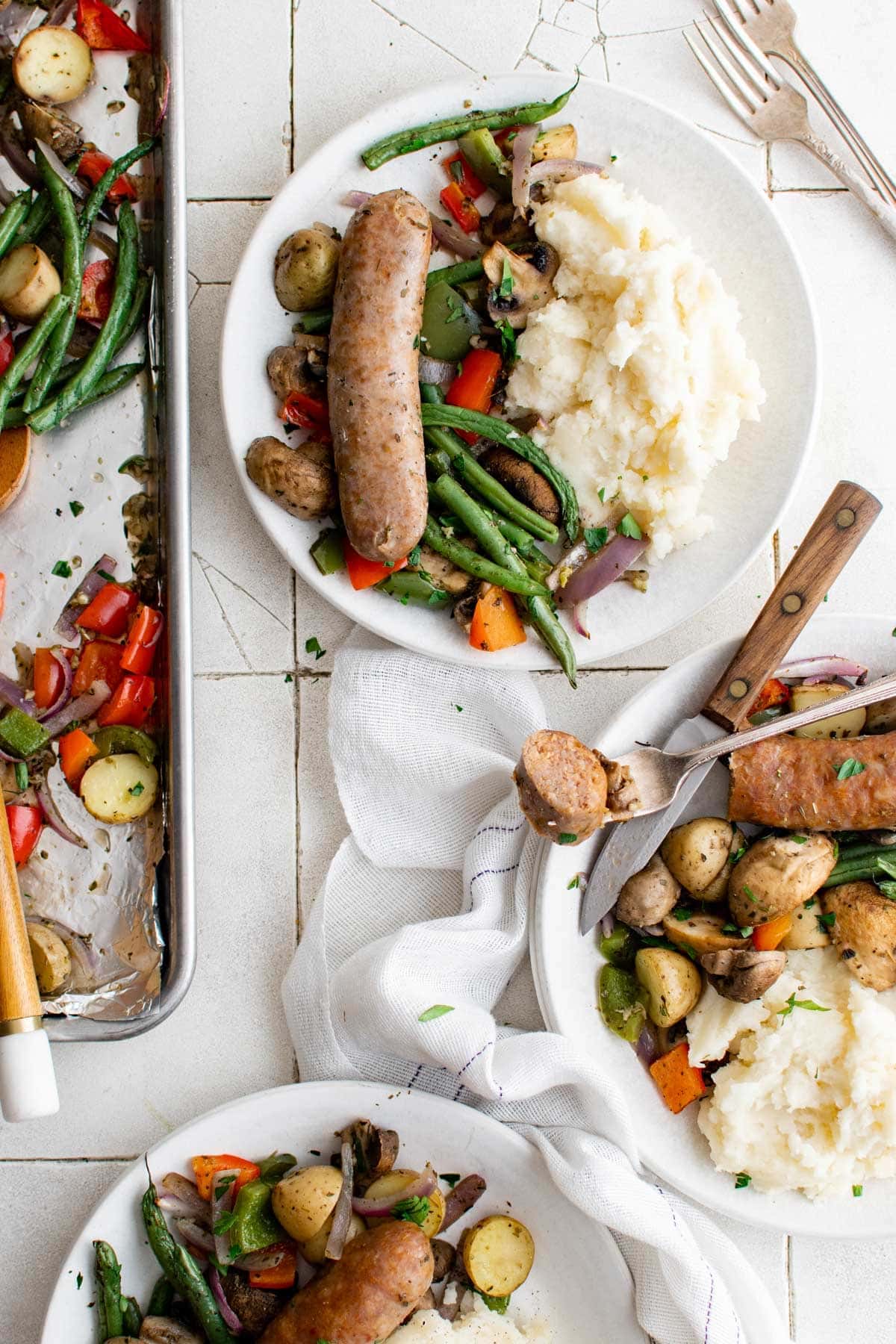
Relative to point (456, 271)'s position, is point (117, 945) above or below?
below

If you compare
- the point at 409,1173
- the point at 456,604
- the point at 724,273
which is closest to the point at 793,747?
the point at 456,604

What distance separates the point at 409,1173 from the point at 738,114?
114 inches

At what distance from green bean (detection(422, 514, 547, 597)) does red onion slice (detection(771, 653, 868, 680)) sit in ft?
2.10

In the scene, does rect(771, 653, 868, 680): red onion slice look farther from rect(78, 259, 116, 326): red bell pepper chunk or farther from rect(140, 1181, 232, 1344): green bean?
rect(140, 1181, 232, 1344): green bean

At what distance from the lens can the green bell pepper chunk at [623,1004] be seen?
2705 millimetres

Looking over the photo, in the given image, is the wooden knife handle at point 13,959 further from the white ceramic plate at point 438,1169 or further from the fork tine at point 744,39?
the fork tine at point 744,39

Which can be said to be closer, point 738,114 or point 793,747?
point 793,747

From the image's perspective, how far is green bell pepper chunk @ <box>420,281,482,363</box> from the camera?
2686 mm

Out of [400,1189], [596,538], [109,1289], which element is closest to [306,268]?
[596,538]

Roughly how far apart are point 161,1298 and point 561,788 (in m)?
1.63

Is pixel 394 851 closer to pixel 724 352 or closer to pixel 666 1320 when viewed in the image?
pixel 666 1320

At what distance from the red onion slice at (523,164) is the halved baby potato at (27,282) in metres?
1.15

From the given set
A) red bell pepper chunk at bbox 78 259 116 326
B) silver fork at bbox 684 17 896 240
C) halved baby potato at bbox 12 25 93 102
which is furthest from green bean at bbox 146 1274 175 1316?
silver fork at bbox 684 17 896 240

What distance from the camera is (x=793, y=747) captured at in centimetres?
262
